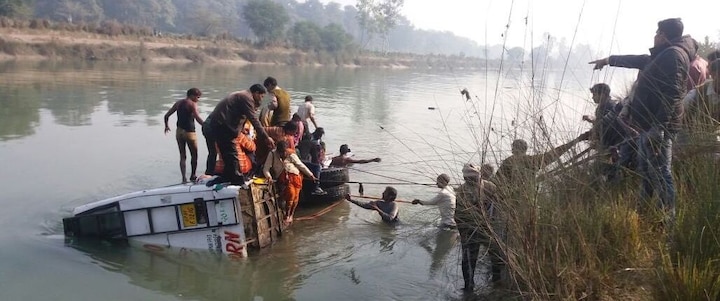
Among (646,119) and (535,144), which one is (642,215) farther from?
(535,144)

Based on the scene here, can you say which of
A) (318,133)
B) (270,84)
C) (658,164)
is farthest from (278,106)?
(658,164)

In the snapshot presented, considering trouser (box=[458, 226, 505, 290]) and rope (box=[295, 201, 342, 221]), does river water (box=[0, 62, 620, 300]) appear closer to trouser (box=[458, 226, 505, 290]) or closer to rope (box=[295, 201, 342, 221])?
rope (box=[295, 201, 342, 221])

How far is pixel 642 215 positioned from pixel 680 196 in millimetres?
1336

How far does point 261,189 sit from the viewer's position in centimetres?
680

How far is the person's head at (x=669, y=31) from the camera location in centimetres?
510

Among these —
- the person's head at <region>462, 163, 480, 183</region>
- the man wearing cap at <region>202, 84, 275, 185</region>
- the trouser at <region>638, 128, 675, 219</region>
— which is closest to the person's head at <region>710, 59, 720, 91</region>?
the trouser at <region>638, 128, 675, 219</region>

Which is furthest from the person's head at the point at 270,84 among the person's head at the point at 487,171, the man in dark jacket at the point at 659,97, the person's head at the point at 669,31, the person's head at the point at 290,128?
the person's head at the point at 669,31

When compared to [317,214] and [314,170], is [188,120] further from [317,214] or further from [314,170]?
[317,214]

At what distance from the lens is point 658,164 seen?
15.5ft

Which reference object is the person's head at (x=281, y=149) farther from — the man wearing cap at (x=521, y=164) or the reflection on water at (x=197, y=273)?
the man wearing cap at (x=521, y=164)

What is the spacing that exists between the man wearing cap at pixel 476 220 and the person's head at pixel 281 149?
8.59 feet

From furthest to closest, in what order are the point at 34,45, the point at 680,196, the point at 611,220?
the point at 34,45, the point at 611,220, the point at 680,196

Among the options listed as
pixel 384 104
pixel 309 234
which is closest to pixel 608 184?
pixel 309 234

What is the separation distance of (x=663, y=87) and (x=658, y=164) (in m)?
0.72
